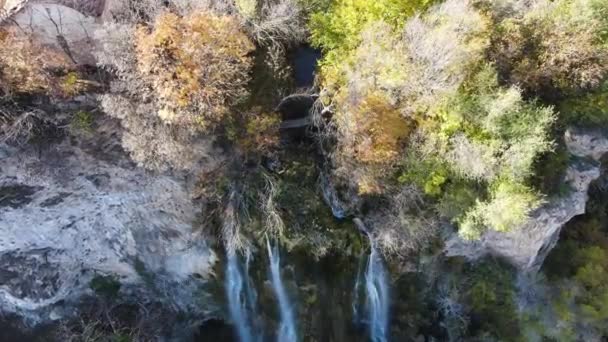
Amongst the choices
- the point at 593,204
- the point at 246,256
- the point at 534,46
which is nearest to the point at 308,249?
the point at 246,256

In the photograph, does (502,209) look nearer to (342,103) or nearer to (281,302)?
(342,103)

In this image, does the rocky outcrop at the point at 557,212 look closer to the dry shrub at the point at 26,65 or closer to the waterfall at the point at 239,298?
the waterfall at the point at 239,298

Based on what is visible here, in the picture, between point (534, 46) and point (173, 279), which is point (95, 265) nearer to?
point (173, 279)

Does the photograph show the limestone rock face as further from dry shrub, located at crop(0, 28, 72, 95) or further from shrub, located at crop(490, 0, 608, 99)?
shrub, located at crop(490, 0, 608, 99)

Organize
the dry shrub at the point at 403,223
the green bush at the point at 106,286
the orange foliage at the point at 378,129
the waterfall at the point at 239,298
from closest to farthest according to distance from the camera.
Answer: the orange foliage at the point at 378,129 < the dry shrub at the point at 403,223 < the waterfall at the point at 239,298 < the green bush at the point at 106,286

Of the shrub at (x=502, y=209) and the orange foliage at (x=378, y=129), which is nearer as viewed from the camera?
the orange foliage at (x=378, y=129)

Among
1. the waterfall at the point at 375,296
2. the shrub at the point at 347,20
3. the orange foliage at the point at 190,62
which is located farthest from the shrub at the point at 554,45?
the orange foliage at the point at 190,62

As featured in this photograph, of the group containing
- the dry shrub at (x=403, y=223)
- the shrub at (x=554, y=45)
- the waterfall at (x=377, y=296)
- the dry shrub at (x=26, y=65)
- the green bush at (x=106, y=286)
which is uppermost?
the dry shrub at (x=26, y=65)

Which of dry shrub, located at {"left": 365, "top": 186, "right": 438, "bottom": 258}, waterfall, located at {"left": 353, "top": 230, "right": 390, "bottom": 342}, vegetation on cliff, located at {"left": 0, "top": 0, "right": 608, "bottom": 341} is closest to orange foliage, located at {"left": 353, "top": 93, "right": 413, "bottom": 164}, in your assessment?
vegetation on cliff, located at {"left": 0, "top": 0, "right": 608, "bottom": 341}
